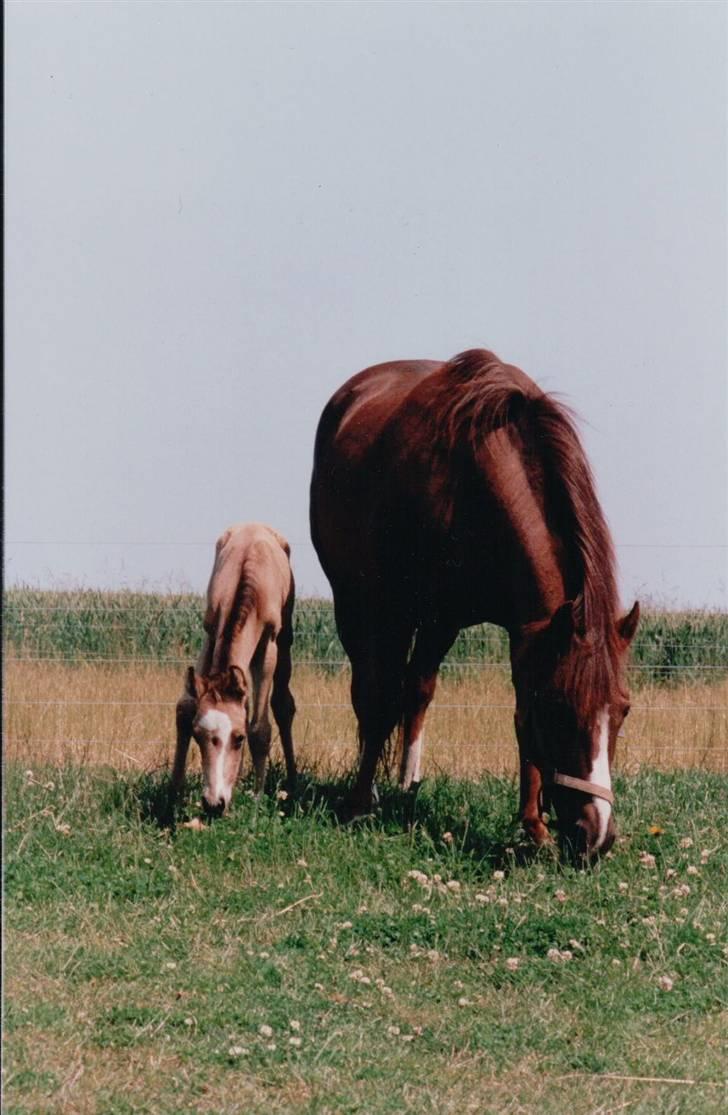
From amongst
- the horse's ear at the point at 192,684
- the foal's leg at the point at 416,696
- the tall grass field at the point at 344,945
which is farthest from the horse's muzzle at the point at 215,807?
the foal's leg at the point at 416,696

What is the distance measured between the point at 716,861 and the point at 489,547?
1.84 meters

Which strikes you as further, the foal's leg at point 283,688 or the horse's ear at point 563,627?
the foal's leg at point 283,688

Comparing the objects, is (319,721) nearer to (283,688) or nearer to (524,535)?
(283,688)

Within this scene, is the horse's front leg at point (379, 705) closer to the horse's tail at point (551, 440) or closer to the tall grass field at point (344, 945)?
the tall grass field at point (344, 945)

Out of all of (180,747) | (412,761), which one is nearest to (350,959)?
(180,747)

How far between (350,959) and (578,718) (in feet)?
4.84

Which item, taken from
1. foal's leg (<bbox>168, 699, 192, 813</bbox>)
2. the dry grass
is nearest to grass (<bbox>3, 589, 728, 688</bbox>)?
the dry grass

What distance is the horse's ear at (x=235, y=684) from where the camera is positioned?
21.7 feet

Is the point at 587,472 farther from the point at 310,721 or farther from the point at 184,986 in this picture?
the point at 310,721

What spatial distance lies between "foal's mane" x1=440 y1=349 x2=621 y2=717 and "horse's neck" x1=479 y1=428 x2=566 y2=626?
0.19 feet

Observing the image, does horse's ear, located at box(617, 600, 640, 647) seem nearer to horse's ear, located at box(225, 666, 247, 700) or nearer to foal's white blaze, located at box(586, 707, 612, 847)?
foal's white blaze, located at box(586, 707, 612, 847)

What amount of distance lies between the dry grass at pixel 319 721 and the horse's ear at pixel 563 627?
2.36 meters

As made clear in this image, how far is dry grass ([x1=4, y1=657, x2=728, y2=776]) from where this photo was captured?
27.1 feet

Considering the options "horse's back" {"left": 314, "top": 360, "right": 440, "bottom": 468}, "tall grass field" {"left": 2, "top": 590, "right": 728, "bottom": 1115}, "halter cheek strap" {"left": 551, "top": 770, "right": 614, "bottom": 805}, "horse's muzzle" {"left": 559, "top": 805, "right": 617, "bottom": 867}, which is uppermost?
"horse's back" {"left": 314, "top": 360, "right": 440, "bottom": 468}
